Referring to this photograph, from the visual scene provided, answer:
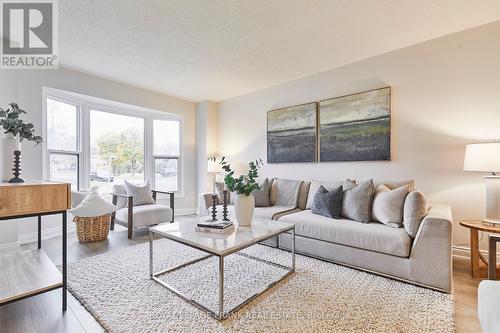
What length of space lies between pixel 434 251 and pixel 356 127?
1.81m

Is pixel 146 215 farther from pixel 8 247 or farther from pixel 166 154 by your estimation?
pixel 166 154

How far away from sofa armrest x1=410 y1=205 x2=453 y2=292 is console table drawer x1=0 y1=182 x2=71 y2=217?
2.76 metres

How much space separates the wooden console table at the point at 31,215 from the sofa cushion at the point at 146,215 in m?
1.54

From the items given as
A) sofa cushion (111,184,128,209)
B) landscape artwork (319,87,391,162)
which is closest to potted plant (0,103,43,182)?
sofa cushion (111,184,128,209)

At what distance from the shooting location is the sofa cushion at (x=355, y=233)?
83.5 inches

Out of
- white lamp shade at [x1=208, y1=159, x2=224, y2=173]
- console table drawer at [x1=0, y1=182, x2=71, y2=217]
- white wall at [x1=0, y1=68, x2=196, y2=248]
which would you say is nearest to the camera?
console table drawer at [x1=0, y1=182, x2=71, y2=217]

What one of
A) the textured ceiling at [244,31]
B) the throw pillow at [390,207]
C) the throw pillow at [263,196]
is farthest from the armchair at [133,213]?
the throw pillow at [390,207]

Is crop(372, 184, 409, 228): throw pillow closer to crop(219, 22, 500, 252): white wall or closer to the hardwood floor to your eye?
crop(219, 22, 500, 252): white wall

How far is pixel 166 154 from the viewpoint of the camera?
5141 millimetres

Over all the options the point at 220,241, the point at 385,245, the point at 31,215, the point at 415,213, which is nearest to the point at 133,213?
the point at 31,215

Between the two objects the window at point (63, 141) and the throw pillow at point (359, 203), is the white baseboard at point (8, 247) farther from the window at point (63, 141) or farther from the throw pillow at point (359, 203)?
the throw pillow at point (359, 203)

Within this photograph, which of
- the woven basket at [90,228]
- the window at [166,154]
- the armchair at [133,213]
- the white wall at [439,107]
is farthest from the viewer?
the window at [166,154]

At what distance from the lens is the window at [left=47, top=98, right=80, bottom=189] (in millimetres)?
3613

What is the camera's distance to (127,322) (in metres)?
1.55
